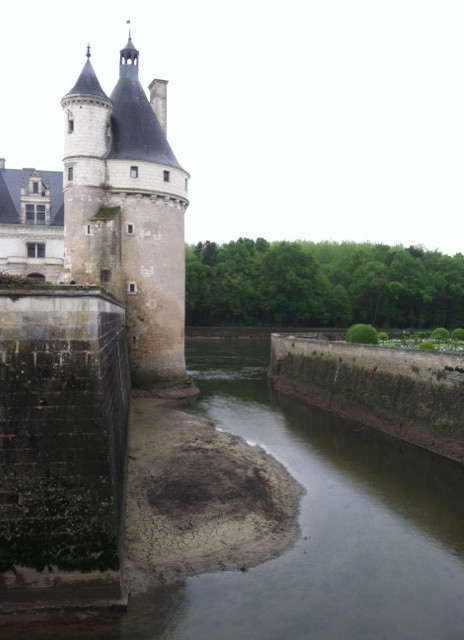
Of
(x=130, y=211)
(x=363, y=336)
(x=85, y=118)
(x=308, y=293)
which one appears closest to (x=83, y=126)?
(x=85, y=118)

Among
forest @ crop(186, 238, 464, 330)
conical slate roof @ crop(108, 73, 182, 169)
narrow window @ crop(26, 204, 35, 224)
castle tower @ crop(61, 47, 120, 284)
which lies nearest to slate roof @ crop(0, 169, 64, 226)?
narrow window @ crop(26, 204, 35, 224)

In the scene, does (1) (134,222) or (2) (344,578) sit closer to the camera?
Result: (2) (344,578)

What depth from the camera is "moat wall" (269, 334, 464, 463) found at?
67.1 feet

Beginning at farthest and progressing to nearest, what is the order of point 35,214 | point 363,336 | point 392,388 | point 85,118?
point 35,214 < point 363,336 < point 85,118 < point 392,388

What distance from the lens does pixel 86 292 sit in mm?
11086

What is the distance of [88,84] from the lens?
92.4ft

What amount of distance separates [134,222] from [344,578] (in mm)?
21758

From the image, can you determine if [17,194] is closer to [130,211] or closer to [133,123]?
[133,123]

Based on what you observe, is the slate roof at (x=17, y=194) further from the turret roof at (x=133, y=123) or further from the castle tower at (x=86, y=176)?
the castle tower at (x=86, y=176)

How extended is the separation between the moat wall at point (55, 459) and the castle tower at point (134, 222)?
690 inches

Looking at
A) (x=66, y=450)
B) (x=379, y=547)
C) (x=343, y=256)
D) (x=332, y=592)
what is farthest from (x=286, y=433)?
(x=343, y=256)

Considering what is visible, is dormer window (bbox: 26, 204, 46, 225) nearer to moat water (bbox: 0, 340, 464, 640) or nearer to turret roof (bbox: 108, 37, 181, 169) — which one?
turret roof (bbox: 108, 37, 181, 169)

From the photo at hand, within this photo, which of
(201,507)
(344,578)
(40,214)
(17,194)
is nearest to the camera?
(344,578)

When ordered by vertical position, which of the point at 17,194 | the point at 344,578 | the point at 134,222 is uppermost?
→ the point at 17,194
